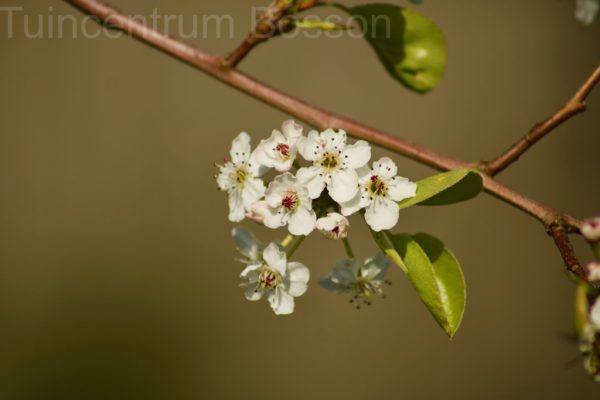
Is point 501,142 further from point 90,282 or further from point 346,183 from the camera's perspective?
point 346,183

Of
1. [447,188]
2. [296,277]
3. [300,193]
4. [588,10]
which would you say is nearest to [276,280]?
[296,277]

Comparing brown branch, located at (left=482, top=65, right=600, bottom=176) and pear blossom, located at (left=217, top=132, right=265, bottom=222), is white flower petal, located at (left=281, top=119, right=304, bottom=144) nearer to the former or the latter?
pear blossom, located at (left=217, top=132, right=265, bottom=222)

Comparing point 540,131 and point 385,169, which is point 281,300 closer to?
point 385,169

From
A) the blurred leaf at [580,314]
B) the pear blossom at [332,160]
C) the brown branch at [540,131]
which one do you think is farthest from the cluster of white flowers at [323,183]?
the blurred leaf at [580,314]

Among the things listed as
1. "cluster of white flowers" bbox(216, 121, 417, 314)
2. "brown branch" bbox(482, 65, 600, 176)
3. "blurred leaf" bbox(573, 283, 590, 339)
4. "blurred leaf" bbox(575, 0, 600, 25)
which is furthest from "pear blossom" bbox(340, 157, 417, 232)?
"blurred leaf" bbox(575, 0, 600, 25)

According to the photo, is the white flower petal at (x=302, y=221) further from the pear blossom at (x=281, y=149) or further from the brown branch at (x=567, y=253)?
the brown branch at (x=567, y=253)

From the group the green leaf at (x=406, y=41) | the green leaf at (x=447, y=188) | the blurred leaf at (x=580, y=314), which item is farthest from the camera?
the green leaf at (x=406, y=41)

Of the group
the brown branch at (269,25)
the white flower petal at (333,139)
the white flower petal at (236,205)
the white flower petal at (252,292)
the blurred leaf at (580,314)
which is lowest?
the blurred leaf at (580,314)
